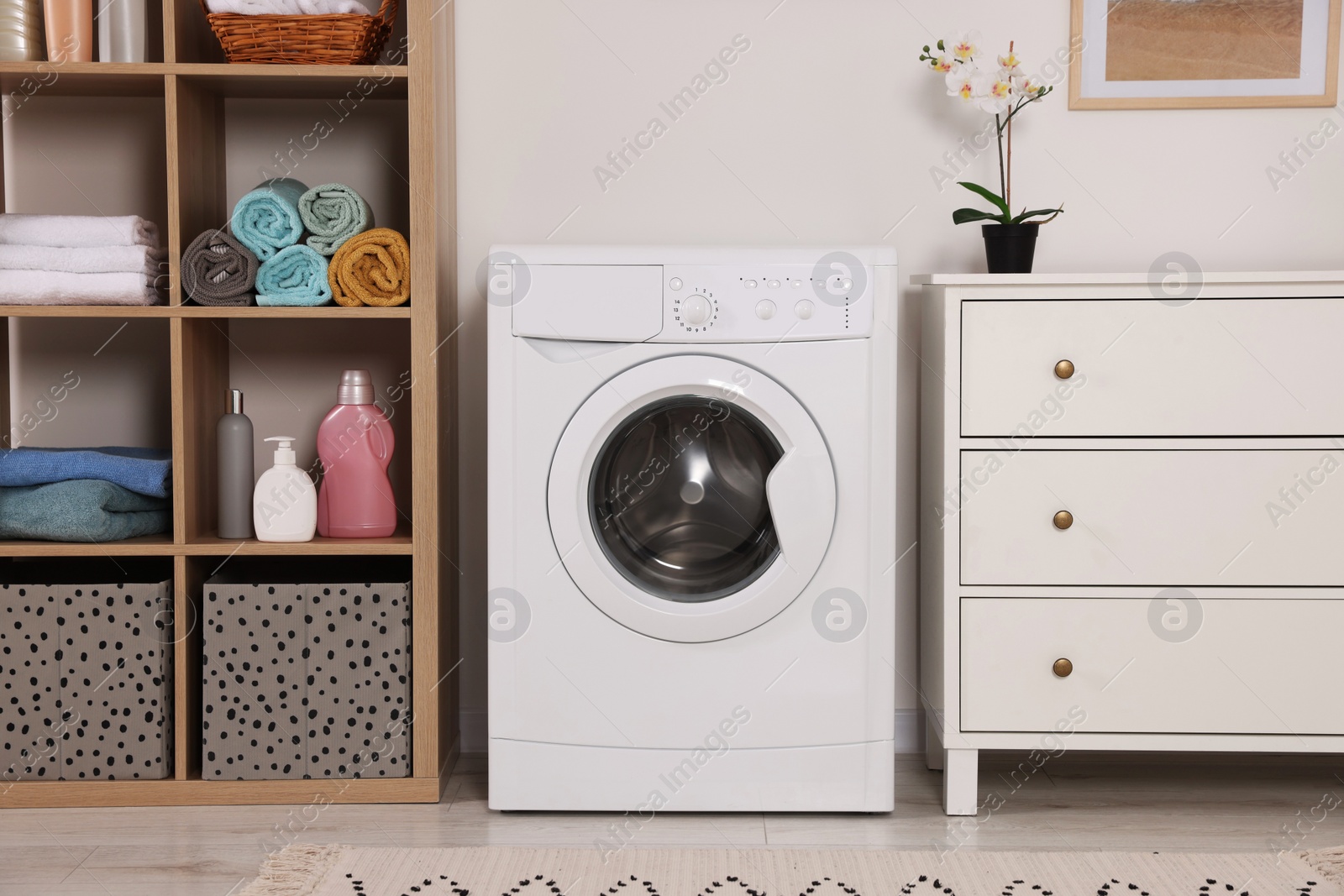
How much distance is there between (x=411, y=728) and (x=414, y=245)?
828 mm

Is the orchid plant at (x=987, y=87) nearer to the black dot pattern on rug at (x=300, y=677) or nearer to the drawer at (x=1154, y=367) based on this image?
the drawer at (x=1154, y=367)

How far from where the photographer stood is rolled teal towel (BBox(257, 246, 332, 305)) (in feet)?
5.59

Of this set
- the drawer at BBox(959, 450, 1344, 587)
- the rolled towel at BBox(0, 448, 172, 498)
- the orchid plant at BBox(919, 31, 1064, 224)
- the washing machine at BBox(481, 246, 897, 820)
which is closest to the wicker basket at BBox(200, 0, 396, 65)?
the washing machine at BBox(481, 246, 897, 820)

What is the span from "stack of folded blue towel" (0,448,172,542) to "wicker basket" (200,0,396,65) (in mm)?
715

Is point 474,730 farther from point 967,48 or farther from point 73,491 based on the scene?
point 967,48

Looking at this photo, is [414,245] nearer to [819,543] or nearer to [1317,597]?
[819,543]

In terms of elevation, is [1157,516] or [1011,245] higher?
[1011,245]

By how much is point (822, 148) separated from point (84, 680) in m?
1.65

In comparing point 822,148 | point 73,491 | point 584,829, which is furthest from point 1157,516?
point 73,491

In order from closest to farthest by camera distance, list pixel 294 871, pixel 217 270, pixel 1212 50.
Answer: pixel 294 871
pixel 217 270
pixel 1212 50

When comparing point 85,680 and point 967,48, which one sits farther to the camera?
point 967,48

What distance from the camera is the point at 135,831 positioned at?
162 centimetres

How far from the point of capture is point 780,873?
4.86ft

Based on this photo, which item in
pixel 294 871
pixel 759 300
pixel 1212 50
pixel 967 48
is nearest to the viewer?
pixel 294 871
